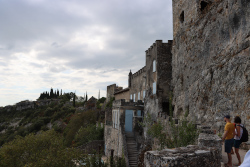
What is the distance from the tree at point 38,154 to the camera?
1392 cm

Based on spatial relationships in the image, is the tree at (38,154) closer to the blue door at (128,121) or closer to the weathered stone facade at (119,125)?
the weathered stone facade at (119,125)

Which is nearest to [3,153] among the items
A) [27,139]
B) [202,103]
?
[27,139]

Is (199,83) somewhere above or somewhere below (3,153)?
above

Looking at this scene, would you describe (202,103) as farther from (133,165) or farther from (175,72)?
(133,165)

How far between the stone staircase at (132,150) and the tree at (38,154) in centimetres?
489

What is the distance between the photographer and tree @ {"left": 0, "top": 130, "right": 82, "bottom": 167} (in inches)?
548

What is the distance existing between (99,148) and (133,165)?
11.3m

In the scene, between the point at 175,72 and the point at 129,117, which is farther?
the point at 129,117

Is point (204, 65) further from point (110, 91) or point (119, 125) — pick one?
point (110, 91)

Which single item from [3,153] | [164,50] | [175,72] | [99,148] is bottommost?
[99,148]

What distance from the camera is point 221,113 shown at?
11289 mm

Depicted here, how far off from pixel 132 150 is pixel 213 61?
36.6 ft

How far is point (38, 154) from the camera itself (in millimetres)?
16562

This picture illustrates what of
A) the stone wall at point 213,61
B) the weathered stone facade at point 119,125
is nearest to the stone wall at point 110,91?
the weathered stone facade at point 119,125
